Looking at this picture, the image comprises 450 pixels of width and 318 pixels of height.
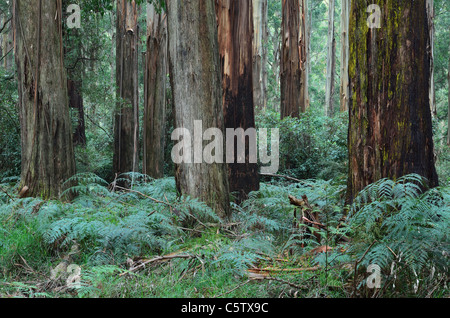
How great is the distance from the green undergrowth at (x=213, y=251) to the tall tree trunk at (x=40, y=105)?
Answer: 2.05 feet

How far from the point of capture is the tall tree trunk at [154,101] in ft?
38.3

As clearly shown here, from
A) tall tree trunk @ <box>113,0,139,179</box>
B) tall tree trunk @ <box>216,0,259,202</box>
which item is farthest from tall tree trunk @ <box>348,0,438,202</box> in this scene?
tall tree trunk @ <box>113,0,139,179</box>

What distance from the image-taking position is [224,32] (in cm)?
795

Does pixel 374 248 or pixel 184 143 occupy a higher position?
pixel 184 143

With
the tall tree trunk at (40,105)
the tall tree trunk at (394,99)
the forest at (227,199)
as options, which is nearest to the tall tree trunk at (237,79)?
the forest at (227,199)

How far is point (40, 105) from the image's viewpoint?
18.7 feet

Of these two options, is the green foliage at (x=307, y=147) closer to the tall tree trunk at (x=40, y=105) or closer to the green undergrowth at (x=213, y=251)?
the green undergrowth at (x=213, y=251)

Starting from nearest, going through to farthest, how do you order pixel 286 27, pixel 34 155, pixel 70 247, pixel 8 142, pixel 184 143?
1. pixel 70 247
2. pixel 184 143
3. pixel 34 155
4. pixel 8 142
5. pixel 286 27

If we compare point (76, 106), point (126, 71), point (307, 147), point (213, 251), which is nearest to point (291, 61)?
point (307, 147)

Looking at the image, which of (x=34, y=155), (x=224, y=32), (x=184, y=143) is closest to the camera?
(x=184, y=143)

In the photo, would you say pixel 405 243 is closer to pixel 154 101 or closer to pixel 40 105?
pixel 40 105

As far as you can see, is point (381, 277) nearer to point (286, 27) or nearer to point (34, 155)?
point (34, 155)

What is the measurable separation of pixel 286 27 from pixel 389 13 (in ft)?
41.7

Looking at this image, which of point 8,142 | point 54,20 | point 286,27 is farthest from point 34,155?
point 286,27
